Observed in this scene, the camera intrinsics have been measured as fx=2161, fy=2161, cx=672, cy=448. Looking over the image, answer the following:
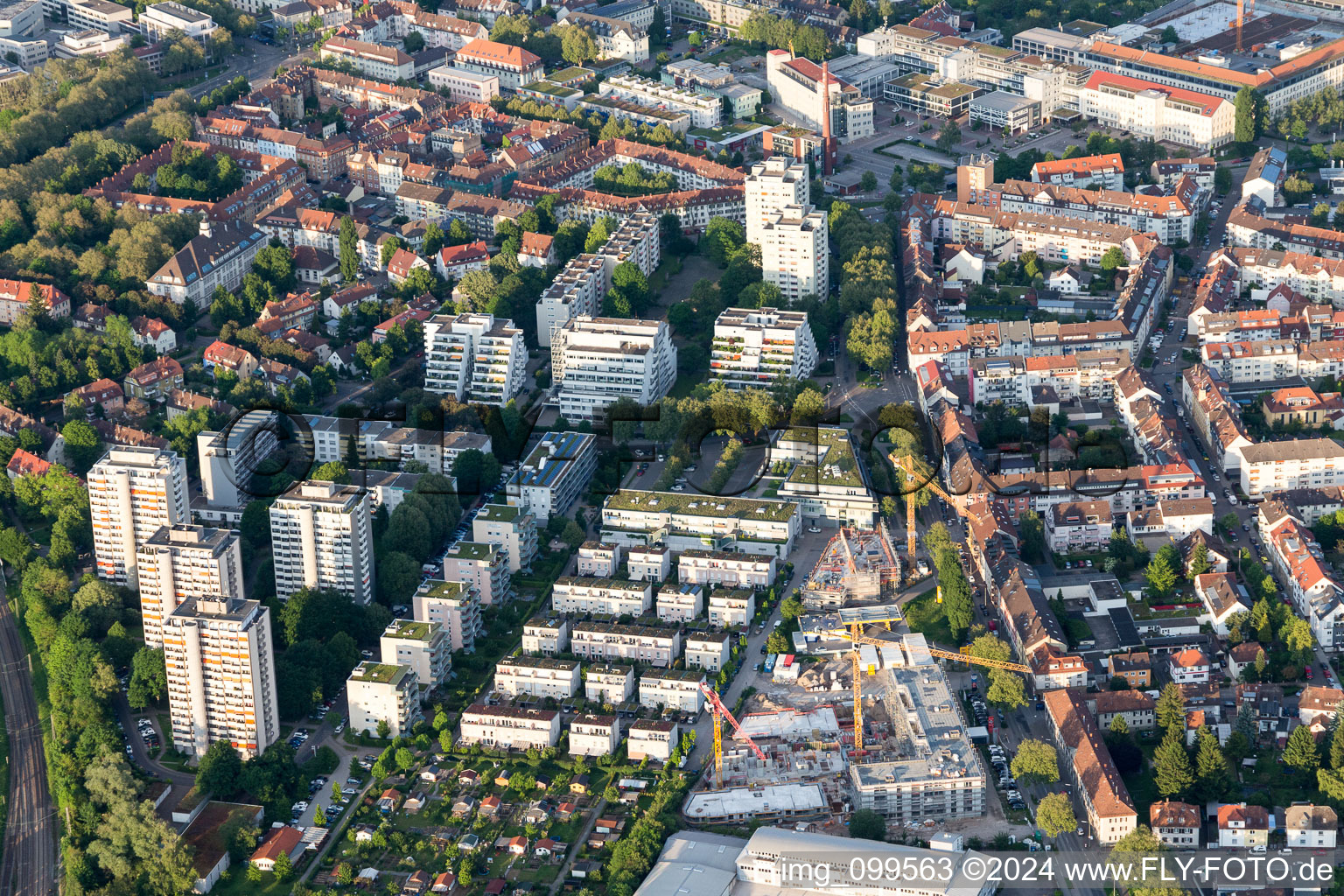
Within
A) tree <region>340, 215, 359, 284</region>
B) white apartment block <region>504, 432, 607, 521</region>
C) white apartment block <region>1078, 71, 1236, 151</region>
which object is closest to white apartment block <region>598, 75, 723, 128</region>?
white apartment block <region>1078, 71, 1236, 151</region>

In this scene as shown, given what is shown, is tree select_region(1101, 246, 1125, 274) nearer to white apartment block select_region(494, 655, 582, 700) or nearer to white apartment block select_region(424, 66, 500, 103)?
white apartment block select_region(494, 655, 582, 700)

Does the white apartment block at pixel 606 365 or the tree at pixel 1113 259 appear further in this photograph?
the tree at pixel 1113 259

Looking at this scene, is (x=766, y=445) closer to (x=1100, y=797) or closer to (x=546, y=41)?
(x=1100, y=797)

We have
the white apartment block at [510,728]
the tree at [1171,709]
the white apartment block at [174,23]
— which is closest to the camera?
the tree at [1171,709]

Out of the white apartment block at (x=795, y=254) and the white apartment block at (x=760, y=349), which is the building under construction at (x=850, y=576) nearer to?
the white apartment block at (x=760, y=349)

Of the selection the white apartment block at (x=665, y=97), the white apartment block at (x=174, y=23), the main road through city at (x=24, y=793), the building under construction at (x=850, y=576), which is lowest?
the main road through city at (x=24, y=793)

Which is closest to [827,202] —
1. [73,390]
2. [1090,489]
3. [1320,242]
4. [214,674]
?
[1320,242]

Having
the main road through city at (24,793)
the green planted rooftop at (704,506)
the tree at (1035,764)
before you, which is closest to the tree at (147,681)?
the main road through city at (24,793)
